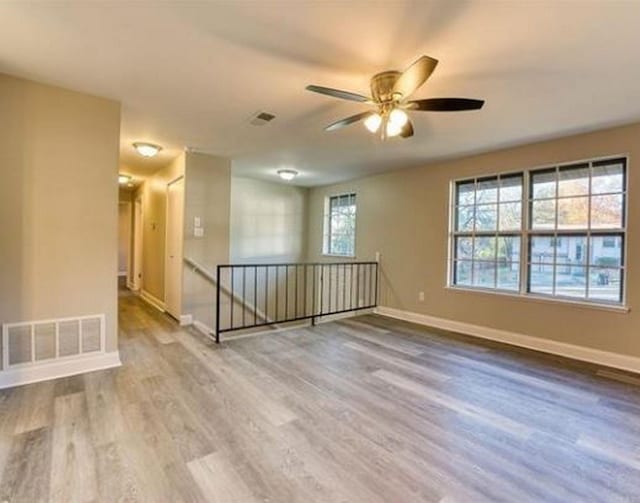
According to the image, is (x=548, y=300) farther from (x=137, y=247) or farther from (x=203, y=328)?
(x=137, y=247)

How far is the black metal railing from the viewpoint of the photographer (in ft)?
18.2

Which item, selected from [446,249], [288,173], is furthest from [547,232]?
[288,173]

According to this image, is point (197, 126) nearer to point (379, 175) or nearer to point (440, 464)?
point (379, 175)

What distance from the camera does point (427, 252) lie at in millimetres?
4973

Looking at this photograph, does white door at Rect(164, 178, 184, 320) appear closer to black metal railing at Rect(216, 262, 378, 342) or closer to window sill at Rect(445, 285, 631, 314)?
black metal railing at Rect(216, 262, 378, 342)

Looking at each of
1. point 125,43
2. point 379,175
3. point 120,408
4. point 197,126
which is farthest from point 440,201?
point 120,408

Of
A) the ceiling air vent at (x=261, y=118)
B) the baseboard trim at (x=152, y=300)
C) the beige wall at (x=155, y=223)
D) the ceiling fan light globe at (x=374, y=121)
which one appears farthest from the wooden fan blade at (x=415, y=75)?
the baseboard trim at (x=152, y=300)

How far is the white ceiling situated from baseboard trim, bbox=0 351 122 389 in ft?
7.38

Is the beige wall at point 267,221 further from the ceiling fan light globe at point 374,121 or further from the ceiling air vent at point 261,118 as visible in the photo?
the ceiling fan light globe at point 374,121

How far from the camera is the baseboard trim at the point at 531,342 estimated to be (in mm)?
3304

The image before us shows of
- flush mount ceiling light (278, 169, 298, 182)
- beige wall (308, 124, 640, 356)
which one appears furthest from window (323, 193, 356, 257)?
flush mount ceiling light (278, 169, 298, 182)

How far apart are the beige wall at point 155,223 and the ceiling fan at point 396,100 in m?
3.19

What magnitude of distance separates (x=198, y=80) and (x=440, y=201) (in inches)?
138

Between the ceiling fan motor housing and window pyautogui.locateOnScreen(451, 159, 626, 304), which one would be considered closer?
the ceiling fan motor housing
